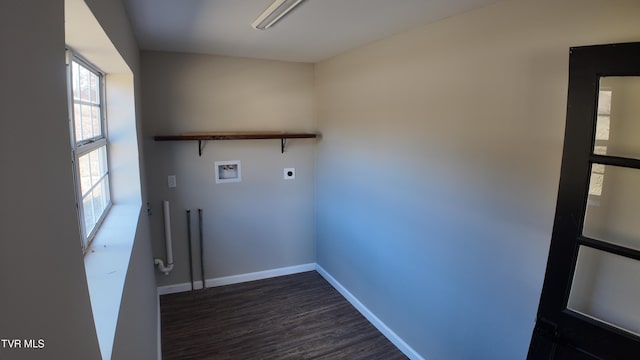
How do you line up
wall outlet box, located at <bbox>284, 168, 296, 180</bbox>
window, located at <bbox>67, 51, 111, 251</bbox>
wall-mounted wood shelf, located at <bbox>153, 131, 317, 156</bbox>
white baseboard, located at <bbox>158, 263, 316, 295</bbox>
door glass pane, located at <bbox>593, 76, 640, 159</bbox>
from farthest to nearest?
wall outlet box, located at <bbox>284, 168, 296, 180</bbox> < white baseboard, located at <bbox>158, 263, 316, 295</bbox> < wall-mounted wood shelf, located at <bbox>153, 131, 317, 156</bbox> < window, located at <bbox>67, 51, 111, 251</bbox> < door glass pane, located at <bbox>593, 76, 640, 159</bbox>

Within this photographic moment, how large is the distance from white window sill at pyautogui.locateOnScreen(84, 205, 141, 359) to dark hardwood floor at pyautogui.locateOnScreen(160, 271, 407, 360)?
147cm

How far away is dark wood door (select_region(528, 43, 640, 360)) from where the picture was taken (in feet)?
4.53

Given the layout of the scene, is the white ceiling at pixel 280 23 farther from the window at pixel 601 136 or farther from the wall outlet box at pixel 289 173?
the wall outlet box at pixel 289 173

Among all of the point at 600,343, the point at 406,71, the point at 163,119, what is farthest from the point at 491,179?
the point at 163,119

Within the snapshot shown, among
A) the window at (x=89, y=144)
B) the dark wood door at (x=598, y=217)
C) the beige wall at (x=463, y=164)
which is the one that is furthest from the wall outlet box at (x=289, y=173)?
the dark wood door at (x=598, y=217)

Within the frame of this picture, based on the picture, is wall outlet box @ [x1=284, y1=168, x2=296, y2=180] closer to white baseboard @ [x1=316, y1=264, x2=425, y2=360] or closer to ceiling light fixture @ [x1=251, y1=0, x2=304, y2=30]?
white baseboard @ [x1=316, y1=264, x2=425, y2=360]

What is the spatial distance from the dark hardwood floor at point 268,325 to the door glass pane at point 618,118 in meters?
2.17

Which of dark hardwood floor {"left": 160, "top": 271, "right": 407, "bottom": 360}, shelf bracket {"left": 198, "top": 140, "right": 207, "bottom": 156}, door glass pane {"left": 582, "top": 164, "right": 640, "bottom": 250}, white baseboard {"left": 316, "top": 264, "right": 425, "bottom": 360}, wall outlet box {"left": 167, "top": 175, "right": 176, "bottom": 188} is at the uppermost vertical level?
shelf bracket {"left": 198, "top": 140, "right": 207, "bottom": 156}

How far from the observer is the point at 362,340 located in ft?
10.0

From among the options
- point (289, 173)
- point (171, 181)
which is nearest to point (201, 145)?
point (171, 181)

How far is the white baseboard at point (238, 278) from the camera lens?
3816mm

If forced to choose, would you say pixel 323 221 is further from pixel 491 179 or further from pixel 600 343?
pixel 600 343

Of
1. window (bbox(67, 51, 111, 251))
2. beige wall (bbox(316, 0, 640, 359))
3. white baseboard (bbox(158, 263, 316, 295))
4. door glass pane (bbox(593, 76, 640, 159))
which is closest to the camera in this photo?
door glass pane (bbox(593, 76, 640, 159))

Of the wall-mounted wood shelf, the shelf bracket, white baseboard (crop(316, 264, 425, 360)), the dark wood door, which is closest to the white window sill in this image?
the wall-mounted wood shelf
